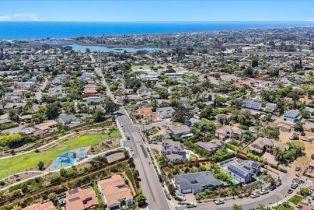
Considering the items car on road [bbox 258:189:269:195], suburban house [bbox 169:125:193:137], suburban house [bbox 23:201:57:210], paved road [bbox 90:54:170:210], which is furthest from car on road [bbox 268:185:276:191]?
suburban house [bbox 23:201:57:210]

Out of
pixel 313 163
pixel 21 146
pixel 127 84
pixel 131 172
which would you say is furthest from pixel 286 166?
pixel 127 84

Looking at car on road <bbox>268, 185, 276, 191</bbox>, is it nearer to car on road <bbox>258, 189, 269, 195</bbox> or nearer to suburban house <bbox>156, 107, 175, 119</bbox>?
car on road <bbox>258, 189, 269, 195</bbox>

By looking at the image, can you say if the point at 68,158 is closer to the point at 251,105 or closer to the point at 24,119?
the point at 24,119

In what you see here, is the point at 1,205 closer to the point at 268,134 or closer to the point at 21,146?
the point at 21,146

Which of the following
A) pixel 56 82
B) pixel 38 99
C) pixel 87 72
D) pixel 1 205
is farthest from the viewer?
pixel 87 72

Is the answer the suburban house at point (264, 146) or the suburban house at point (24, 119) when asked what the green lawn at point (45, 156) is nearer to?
the suburban house at point (24, 119)

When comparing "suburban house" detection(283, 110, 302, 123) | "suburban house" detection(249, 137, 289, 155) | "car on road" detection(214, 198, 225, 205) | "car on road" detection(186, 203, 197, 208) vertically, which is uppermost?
"suburban house" detection(283, 110, 302, 123)
